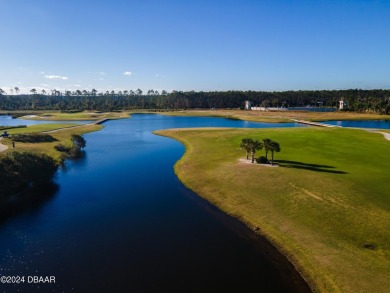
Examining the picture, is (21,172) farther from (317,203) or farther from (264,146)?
(317,203)

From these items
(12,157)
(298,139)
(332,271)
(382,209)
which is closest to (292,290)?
(332,271)

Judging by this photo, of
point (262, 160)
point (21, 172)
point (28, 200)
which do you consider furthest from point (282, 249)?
point (21, 172)

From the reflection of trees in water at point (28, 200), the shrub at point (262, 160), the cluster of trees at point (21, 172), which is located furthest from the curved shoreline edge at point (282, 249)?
the cluster of trees at point (21, 172)

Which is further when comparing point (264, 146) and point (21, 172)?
point (264, 146)

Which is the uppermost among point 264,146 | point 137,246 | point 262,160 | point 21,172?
point 264,146

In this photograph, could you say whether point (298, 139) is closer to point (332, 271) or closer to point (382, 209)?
point (382, 209)

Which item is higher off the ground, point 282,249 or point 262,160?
point 262,160

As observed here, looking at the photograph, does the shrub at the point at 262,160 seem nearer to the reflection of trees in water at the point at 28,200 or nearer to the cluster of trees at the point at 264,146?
the cluster of trees at the point at 264,146

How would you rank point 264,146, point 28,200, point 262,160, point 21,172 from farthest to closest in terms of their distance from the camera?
1. point 264,146
2. point 262,160
3. point 21,172
4. point 28,200
